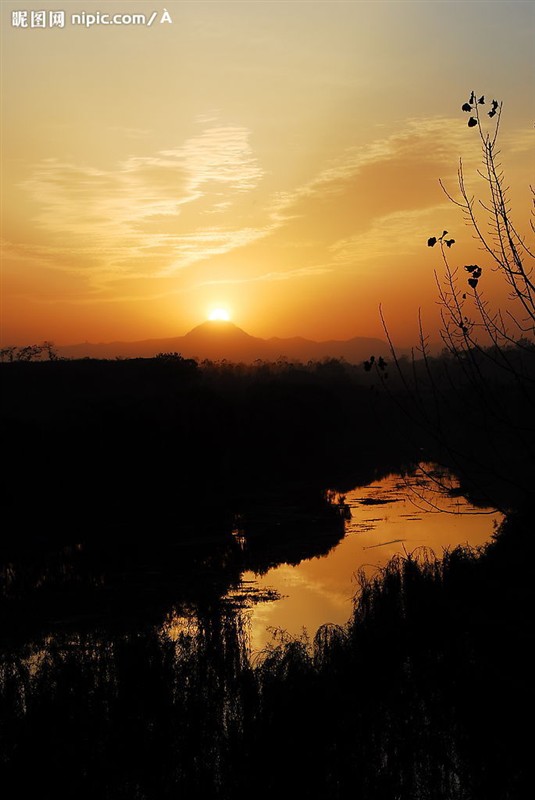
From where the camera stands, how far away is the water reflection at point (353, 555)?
75.6 ft

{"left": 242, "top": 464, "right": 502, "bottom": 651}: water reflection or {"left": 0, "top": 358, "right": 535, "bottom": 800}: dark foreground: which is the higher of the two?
{"left": 0, "top": 358, "right": 535, "bottom": 800}: dark foreground

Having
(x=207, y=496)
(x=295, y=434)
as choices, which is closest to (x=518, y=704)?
(x=207, y=496)

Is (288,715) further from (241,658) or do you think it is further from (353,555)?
(353,555)

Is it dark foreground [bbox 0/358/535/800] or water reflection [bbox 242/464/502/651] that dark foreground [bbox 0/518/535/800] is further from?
water reflection [bbox 242/464/502/651]

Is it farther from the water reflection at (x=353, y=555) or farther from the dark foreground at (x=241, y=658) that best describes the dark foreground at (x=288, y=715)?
the water reflection at (x=353, y=555)

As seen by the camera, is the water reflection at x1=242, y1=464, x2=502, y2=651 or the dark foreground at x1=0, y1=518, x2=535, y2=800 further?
the water reflection at x1=242, y1=464, x2=502, y2=651

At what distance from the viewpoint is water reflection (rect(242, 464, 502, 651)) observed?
75.6 feet

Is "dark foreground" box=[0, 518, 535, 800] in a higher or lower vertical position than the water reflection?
higher

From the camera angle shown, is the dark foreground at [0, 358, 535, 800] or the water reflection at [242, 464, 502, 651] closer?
the dark foreground at [0, 358, 535, 800]

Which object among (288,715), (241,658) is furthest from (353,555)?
(288,715)

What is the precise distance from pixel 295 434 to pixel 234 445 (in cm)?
905

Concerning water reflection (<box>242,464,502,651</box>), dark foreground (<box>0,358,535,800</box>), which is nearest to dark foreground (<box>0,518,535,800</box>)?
dark foreground (<box>0,358,535,800</box>)

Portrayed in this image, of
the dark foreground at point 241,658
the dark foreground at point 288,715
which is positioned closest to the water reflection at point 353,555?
the dark foreground at point 241,658

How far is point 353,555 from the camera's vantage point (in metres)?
31.0
